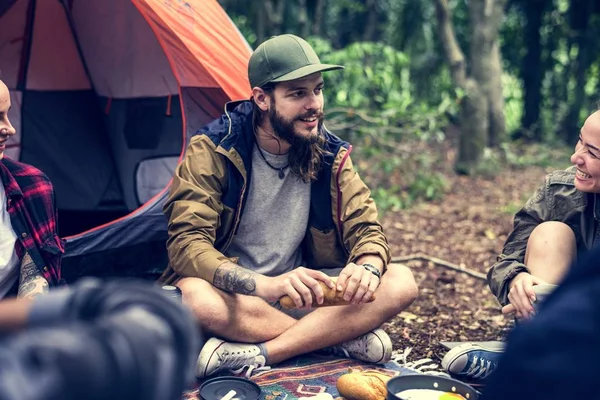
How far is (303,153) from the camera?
3.06 metres

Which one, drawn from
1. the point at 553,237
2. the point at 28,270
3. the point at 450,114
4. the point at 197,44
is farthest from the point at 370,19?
the point at 28,270

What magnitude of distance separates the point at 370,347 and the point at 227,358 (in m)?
0.59

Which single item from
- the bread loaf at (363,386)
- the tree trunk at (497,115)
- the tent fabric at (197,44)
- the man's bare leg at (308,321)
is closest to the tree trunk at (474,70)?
the tree trunk at (497,115)

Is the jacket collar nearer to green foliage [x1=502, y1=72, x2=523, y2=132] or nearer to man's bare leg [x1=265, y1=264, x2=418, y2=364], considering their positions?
man's bare leg [x1=265, y1=264, x2=418, y2=364]

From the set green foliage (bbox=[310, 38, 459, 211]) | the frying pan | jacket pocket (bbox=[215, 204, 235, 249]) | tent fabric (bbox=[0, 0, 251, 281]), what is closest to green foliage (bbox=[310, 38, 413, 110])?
green foliage (bbox=[310, 38, 459, 211])

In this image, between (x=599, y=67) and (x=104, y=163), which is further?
(x=599, y=67)

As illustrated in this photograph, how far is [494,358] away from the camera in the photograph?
282cm

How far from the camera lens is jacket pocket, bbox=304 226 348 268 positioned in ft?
10.3

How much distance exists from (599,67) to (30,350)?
1040cm

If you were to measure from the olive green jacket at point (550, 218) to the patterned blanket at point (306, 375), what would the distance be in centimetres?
55

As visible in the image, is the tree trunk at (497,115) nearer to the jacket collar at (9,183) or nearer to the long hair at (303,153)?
the long hair at (303,153)

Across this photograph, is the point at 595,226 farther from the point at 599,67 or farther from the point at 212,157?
the point at 599,67

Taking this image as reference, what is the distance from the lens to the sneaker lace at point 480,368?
2807 millimetres

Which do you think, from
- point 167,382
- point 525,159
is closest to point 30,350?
point 167,382
